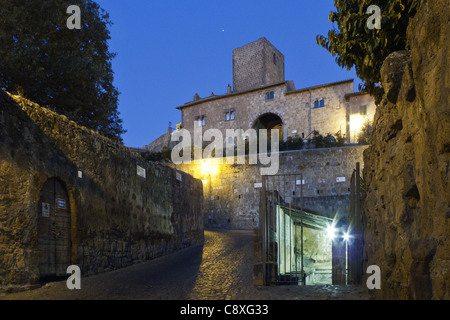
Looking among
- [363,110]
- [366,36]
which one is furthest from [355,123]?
[366,36]

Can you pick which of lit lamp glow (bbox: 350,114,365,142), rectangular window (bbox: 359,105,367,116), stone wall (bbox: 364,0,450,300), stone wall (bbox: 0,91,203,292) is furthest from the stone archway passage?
rectangular window (bbox: 359,105,367,116)

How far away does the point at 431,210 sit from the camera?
3494 mm

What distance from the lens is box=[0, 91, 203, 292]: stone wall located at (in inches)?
263

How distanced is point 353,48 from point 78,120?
39.3 feet

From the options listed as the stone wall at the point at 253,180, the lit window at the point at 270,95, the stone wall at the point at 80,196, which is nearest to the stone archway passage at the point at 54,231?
the stone wall at the point at 80,196

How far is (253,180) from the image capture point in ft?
79.2

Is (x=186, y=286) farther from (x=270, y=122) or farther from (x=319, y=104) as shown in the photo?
(x=270, y=122)

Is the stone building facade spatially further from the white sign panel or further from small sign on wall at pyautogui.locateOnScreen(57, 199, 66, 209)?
small sign on wall at pyautogui.locateOnScreen(57, 199, 66, 209)

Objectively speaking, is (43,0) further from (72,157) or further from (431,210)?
(431,210)

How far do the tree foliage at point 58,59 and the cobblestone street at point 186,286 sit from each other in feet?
26.4

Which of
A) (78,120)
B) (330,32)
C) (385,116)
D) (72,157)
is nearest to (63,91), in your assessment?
(78,120)

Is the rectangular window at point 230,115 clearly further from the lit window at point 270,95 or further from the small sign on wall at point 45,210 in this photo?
the small sign on wall at point 45,210

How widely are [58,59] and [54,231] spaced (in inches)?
377

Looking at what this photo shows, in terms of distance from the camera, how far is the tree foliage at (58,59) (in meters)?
14.3
